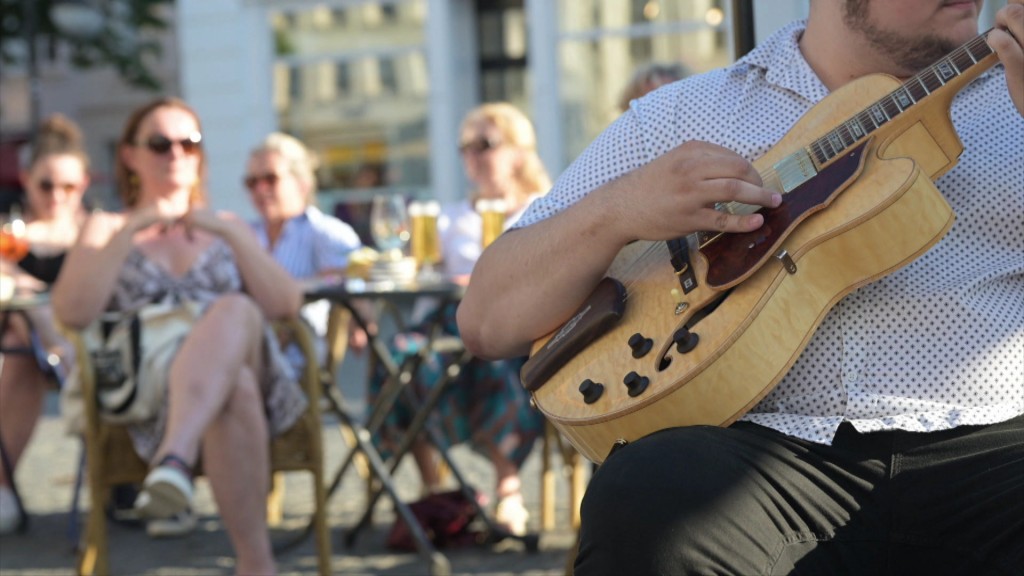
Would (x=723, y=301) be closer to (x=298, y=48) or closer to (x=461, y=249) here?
(x=461, y=249)

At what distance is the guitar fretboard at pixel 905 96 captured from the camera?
226cm

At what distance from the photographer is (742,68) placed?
2641 millimetres

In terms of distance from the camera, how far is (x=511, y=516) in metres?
5.03

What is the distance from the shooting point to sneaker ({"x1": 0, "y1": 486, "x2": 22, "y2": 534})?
5.52m

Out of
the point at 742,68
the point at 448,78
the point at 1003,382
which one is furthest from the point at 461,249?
the point at 448,78

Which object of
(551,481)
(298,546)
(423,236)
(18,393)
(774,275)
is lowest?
(298,546)

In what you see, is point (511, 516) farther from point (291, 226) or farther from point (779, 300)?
point (779, 300)

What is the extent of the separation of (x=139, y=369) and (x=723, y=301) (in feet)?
8.27

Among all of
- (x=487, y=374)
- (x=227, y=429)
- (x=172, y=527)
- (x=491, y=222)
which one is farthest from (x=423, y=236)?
(x=227, y=429)

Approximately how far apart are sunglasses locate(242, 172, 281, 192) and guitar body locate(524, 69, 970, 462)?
13.9 feet

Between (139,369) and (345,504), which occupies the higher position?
(139,369)

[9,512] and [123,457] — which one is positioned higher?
[123,457]

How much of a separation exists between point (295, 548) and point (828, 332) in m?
3.09

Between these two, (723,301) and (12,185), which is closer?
(723,301)
